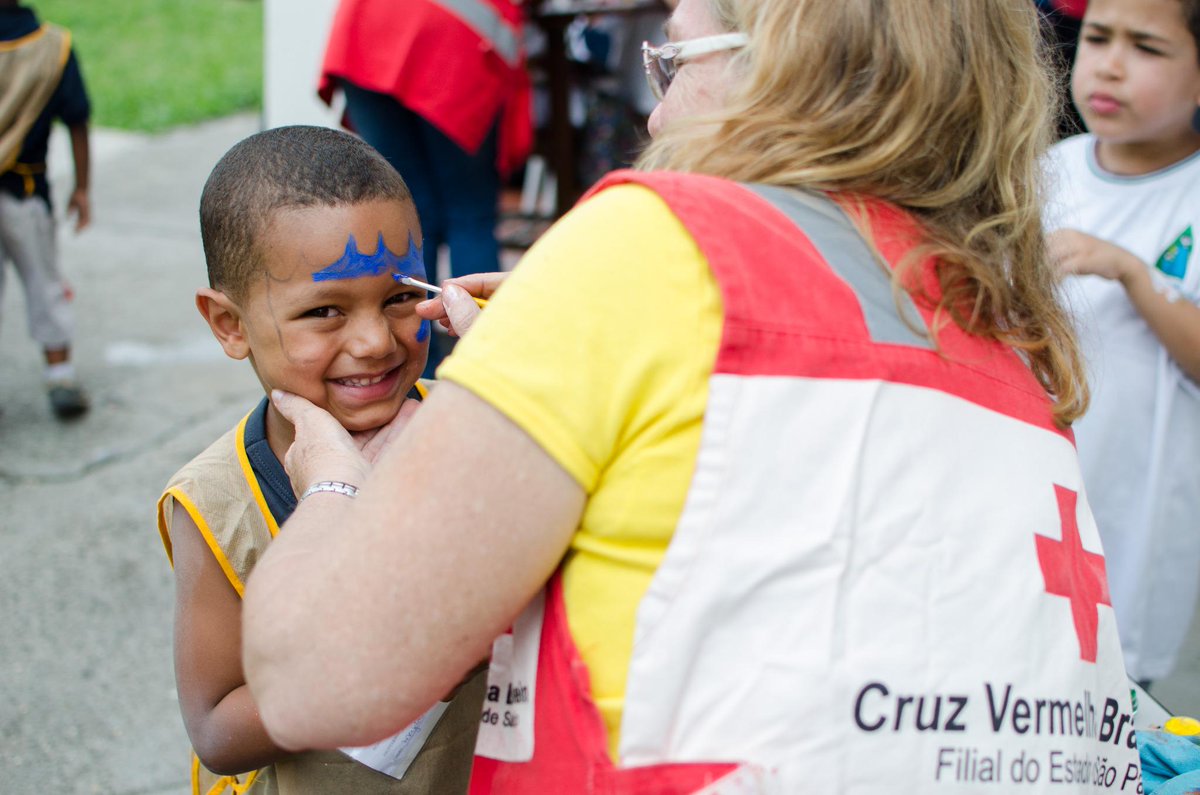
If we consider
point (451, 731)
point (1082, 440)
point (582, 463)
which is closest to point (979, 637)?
point (582, 463)

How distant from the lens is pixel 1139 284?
2.44 m

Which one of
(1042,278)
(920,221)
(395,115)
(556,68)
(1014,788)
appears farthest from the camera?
(556,68)

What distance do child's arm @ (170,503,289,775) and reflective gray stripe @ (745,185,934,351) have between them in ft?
3.09

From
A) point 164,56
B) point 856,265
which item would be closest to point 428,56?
point 856,265

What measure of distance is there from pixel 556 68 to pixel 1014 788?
491 cm

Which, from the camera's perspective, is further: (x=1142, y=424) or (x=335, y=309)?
(x=1142, y=424)

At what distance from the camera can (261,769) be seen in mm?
1716

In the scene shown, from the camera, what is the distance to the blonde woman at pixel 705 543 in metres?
1.03

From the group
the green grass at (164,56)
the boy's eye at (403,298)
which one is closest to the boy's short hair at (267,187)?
the boy's eye at (403,298)

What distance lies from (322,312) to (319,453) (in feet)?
1.01

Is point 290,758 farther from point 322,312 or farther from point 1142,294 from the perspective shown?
point 1142,294

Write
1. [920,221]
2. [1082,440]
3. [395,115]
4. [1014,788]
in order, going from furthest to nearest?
[395,115] < [1082,440] < [920,221] < [1014,788]

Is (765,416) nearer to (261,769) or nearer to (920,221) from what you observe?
(920,221)

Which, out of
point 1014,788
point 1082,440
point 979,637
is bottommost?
point 1082,440
